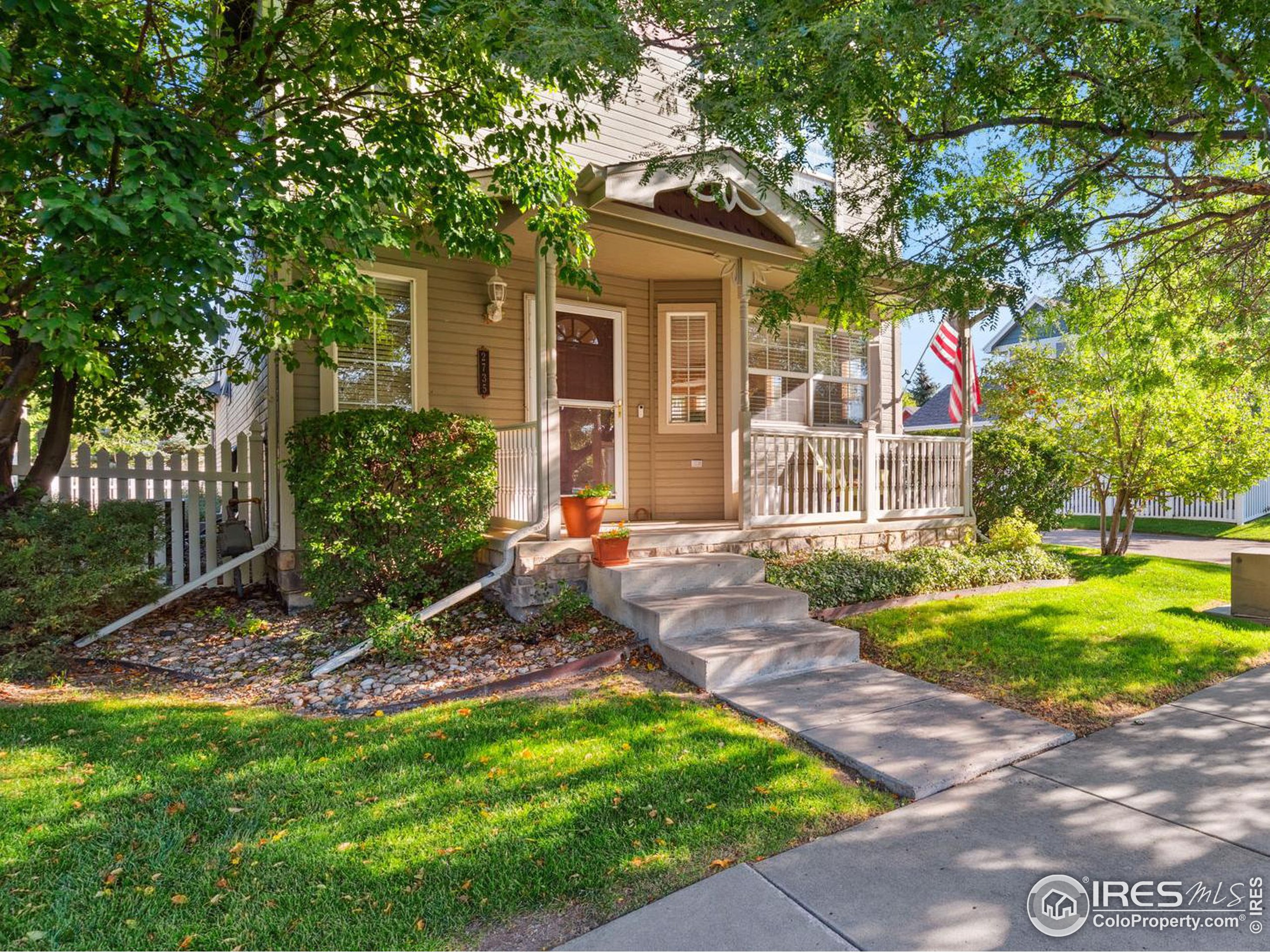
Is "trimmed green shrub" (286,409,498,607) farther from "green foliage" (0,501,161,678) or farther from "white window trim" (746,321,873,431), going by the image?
"white window trim" (746,321,873,431)

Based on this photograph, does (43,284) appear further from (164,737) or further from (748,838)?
(748,838)

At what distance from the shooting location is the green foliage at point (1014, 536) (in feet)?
26.1

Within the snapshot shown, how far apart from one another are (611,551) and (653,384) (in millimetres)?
2797

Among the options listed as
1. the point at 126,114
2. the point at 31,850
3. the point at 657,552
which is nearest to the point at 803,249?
the point at 657,552

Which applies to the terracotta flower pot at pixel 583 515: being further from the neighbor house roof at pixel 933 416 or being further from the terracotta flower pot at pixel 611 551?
the neighbor house roof at pixel 933 416

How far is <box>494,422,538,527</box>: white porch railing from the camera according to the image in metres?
5.70

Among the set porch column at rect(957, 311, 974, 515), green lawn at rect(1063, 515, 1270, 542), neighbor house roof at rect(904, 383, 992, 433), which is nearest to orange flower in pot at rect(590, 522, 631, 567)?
porch column at rect(957, 311, 974, 515)

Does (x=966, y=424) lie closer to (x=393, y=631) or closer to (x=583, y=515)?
(x=583, y=515)

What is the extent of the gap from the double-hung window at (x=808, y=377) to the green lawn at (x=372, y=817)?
493cm

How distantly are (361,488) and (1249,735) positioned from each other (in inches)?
221

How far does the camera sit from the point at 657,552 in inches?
241

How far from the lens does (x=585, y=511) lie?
5809mm

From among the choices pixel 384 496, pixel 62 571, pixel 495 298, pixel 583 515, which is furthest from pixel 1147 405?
pixel 62 571

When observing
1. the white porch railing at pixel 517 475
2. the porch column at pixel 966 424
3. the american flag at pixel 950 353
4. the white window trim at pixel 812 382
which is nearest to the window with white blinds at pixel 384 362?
the white porch railing at pixel 517 475
